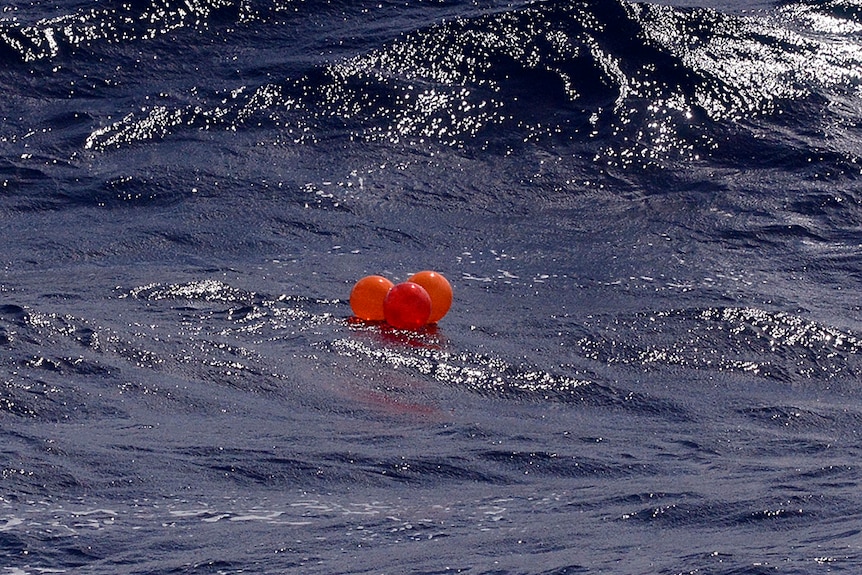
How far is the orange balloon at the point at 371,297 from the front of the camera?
28.4 feet

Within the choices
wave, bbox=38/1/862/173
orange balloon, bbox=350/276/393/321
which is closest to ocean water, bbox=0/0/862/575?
wave, bbox=38/1/862/173

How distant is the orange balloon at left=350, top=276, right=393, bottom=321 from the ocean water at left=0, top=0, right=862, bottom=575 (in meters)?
0.15

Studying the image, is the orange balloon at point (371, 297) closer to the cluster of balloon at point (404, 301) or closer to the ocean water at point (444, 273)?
the cluster of balloon at point (404, 301)

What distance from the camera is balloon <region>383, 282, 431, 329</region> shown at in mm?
8430

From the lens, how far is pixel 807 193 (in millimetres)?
11945

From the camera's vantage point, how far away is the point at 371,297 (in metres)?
8.68

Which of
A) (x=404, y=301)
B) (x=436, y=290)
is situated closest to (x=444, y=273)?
(x=436, y=290)

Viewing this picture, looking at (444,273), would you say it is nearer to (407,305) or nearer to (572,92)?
(407,305)

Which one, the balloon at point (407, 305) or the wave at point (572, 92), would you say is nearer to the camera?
the balloon at point (407, 305)

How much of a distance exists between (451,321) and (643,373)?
146cm

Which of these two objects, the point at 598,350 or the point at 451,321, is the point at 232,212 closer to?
the point at 451,321

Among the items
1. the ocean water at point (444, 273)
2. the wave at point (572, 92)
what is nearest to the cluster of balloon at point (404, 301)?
the ocean water at point (444, 273)

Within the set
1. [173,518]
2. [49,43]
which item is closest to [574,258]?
[173,518]

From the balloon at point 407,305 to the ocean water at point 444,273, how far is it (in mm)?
164
